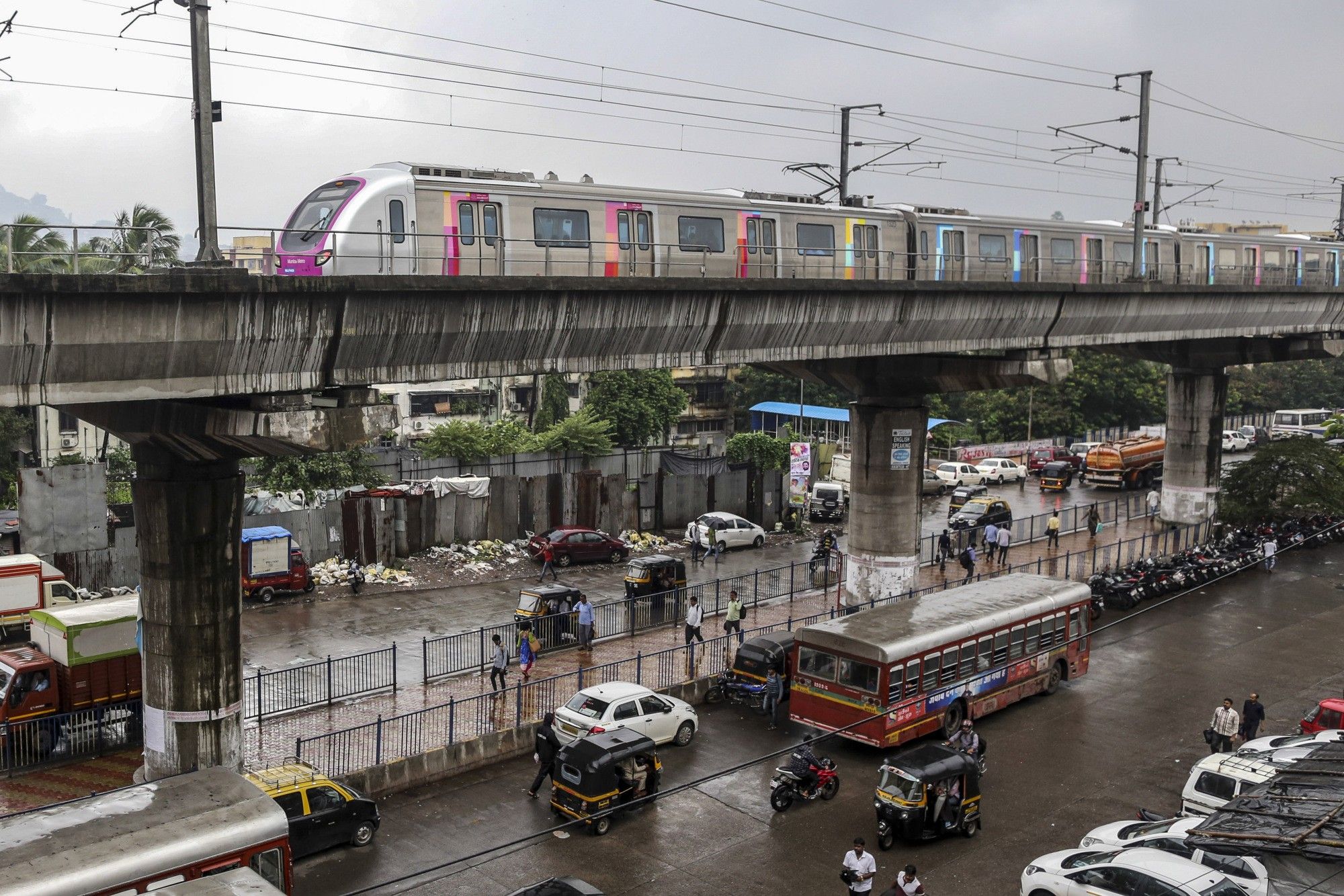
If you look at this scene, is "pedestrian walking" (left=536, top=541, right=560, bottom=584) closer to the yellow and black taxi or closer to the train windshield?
the train windshield

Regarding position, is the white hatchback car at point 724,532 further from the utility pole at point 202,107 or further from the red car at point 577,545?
the utility pole at point 202,107

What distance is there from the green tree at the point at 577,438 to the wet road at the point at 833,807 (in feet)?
96.1

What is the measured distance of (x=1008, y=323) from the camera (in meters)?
32.8

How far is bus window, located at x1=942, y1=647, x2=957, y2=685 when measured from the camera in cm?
2247

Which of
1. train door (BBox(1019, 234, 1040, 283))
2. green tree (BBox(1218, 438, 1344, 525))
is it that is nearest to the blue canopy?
train door (BBox(1019, 234, 1040, 283))

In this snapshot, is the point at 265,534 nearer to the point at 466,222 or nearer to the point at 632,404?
the point at 466,222

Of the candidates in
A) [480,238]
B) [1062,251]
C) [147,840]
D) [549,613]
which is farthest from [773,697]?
[1062,251]

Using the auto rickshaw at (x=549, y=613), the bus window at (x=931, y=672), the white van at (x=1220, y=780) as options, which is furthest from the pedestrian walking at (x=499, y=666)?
the white van at (x=1220, y=780)

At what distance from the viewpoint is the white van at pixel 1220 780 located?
1838 cm

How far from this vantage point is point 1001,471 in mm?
59656

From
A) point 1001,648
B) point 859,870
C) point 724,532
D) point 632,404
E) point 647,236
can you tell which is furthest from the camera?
point 632,404

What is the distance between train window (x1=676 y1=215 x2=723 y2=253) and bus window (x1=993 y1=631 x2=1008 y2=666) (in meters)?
9.99

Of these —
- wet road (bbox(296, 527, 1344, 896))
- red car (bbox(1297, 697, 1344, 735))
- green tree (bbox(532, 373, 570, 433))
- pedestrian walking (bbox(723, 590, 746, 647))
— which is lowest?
wet road (bbox(296, 527, 1344, 896))

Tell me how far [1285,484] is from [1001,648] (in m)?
24.6
